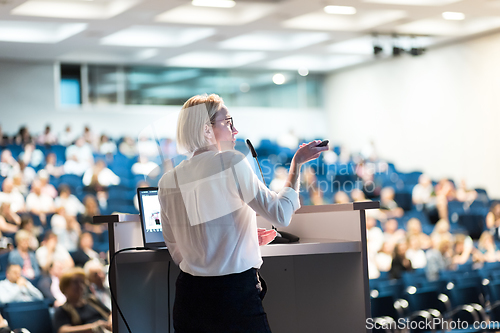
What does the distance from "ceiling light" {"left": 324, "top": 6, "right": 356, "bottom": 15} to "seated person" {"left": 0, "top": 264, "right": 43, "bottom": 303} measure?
224 inches

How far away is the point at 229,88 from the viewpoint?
39.3 ft

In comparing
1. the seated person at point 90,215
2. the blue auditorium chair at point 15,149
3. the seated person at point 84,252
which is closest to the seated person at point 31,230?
the seated person at point 84,252

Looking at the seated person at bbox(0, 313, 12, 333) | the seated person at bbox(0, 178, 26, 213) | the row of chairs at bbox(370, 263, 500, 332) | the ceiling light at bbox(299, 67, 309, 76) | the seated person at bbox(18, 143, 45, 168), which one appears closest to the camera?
the seated person at bbox(0, 313, 12, 333)

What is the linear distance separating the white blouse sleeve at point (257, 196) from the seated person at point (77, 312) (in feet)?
7.50

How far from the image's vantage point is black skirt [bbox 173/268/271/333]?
1493 millimetres

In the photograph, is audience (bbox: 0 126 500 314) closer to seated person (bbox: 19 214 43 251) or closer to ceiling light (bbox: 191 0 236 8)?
seated person (bbox: 19 214 43 251)

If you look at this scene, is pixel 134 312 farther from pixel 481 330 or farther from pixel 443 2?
pixel 443 2

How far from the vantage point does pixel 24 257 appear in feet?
16.8

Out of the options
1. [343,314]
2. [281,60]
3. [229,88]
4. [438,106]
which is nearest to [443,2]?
[438,106]

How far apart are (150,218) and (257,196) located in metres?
0.53

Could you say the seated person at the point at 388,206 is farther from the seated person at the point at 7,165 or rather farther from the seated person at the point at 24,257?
the seated person at the point at 7,165

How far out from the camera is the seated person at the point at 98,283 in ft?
12.9

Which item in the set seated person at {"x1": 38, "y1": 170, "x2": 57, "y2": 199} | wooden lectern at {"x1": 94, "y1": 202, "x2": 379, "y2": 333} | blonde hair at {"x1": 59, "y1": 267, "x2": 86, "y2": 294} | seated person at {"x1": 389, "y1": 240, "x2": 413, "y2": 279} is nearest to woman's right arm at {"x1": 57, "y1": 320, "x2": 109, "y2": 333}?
blonde hair at {"x1": 59, "y1": 267, "x2": 86, "y2": 294}

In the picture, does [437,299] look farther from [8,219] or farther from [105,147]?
[105,147]
